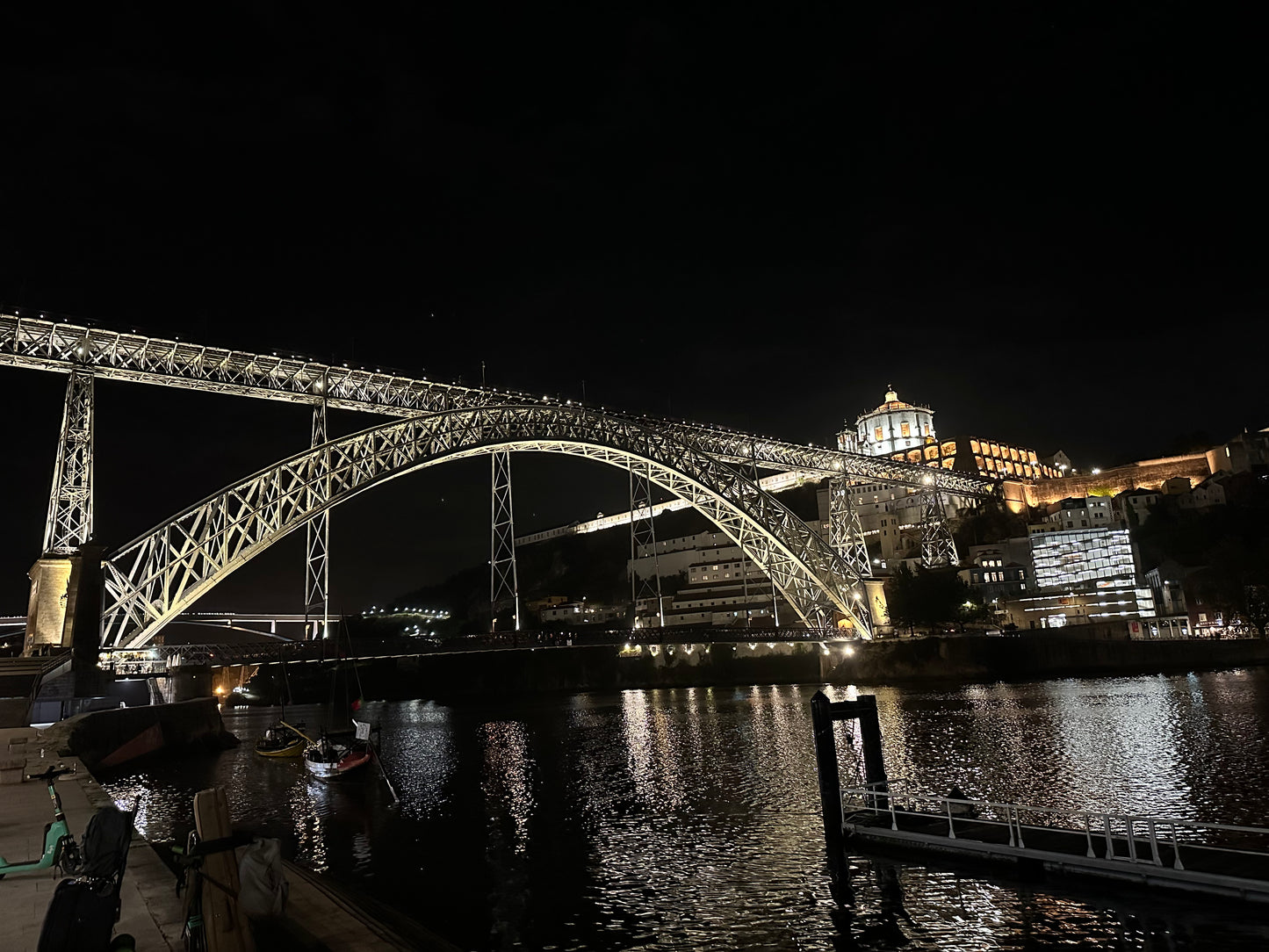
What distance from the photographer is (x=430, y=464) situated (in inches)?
1501

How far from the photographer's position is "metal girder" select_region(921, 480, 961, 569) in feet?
242

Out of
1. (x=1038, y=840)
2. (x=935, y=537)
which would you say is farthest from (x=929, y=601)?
(x=1038, y=840)

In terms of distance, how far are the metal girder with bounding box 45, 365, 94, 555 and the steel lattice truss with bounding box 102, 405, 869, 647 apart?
1626 millimetres

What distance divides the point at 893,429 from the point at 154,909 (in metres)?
141

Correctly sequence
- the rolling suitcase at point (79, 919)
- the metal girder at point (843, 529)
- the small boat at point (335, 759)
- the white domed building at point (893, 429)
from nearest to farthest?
the rolling suitcase at point (79, 919) < the small boat at point (335, 759) < the metal girder at point (843, 529) < the white domed building at point (893, 429)

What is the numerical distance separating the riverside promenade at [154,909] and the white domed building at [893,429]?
131919mm

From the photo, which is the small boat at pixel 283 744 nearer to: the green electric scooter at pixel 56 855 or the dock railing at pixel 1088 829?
the dock railing at pixel 1088 829

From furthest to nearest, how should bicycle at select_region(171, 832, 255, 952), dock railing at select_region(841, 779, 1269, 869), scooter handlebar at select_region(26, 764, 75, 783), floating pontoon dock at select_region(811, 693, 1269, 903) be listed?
scooter handlebar at select_region(26, 764, 75, 783)
dock railing at select_region(841, 779, 1269, 869)
floating pontoon dock at select_region(811, 693, 1269, 903)
bicycle at select_region(171, 832, 255, 952)

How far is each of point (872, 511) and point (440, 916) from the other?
102108 mm

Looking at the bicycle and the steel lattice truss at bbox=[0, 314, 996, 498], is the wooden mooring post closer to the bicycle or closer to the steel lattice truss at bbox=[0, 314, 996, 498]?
the bicycle

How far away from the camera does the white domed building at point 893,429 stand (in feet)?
447

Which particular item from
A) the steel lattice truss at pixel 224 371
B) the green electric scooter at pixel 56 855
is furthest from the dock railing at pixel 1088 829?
the steel lattice truss at pixel 224 371

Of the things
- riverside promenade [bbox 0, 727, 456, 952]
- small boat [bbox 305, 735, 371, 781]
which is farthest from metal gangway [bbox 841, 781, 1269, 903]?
small boat [bbox 305, 735, 371, 781]

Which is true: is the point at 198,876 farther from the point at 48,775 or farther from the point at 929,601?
the point at 929,601
